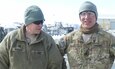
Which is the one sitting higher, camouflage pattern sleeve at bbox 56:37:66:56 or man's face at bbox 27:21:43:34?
man's face at bbox 27:21:43:34

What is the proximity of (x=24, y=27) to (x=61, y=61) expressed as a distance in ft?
2.12

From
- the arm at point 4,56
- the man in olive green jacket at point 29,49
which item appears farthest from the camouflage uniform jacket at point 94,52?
the arm at point 4,56

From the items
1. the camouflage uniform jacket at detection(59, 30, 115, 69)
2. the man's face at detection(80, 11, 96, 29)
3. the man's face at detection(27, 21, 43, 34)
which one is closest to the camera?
the man's face at detection(27, 21, 43, 34)

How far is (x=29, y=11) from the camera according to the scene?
4.34m

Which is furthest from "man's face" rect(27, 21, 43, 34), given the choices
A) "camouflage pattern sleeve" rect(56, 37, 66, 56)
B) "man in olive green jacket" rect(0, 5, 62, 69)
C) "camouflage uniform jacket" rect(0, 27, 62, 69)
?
"camouflage pattern sleeve" rect(56, 37, 66, 56)

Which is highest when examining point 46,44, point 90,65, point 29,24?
point 29,24

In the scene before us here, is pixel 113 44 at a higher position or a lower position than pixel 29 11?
lower

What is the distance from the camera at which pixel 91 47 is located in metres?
4.62

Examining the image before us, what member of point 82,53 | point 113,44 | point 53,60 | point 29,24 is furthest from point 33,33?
point 113,44

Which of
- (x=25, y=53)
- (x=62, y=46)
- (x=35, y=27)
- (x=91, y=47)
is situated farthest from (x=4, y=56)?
(x=91, y=47)

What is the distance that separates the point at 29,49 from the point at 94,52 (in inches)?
34.2

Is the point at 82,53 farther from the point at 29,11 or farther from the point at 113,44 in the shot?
the point at 29,11

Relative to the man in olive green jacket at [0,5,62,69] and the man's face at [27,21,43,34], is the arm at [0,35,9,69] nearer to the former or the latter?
the man in olive green jacket at [0,5,62,69]

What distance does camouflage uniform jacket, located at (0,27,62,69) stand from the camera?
439cm
